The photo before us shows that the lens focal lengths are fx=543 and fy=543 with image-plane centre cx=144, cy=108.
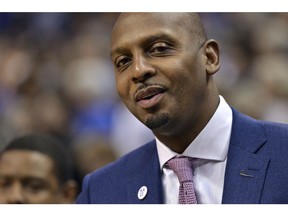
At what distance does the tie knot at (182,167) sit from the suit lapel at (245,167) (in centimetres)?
7

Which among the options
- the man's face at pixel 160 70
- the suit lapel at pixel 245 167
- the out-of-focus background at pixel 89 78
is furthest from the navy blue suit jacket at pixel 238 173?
the out-of-focus background at pixel 89 78

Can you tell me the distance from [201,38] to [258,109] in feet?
1.76

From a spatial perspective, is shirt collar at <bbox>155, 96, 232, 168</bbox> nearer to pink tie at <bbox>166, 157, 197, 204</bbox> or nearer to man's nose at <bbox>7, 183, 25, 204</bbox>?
pink tie at <bbox>166, 157, 197, 204</bbox>

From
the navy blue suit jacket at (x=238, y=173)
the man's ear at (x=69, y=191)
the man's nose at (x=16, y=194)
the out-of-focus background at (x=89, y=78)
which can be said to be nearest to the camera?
the navy blue suit jacket at (x=238, y=173)

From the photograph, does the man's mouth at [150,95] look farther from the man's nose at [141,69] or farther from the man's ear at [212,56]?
the man's ear at [212,56]

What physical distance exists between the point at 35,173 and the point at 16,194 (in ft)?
0.31

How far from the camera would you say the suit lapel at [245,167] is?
39.6 inches

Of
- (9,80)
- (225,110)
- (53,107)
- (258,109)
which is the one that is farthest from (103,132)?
(225,110)

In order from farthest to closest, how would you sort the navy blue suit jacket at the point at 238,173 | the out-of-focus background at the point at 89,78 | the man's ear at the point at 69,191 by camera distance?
the out-of-focus background at the point at 89,78 < the man's ear at the point at 69,191 < the navy blue suit jacket at the point at 238,173

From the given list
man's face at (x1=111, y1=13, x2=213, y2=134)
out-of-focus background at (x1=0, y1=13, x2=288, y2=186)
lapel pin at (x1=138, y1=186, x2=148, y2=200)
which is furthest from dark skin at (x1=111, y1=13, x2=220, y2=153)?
out-of-focus background at (x1=0, y1=13, x2=288, y2=186)

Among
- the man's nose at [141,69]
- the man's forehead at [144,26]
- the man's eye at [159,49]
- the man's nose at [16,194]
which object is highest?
the man's forehead at [144,26]

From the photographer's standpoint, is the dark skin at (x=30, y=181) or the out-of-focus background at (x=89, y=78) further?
the out-of-focus background at (x=89, y=78)

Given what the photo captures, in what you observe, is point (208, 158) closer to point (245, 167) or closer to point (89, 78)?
point (245, 167)

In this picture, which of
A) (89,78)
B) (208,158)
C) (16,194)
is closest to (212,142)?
(208,158)
